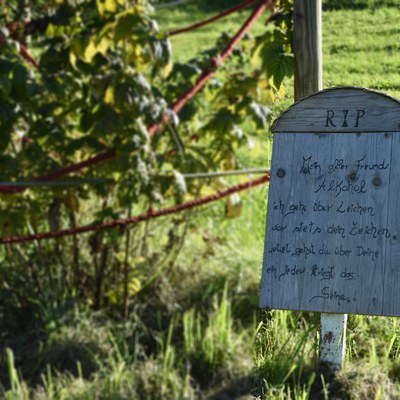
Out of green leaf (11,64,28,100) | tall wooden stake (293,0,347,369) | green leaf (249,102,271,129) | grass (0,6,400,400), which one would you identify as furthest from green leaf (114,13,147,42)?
tall wooden stake (293,0,347,369)

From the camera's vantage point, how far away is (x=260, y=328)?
4.62 ft

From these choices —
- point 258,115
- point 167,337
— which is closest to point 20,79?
point 258,115

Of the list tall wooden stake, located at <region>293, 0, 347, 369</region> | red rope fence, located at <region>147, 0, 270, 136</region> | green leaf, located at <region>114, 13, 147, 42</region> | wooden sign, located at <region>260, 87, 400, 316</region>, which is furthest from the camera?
red rope fence, located at <region>147, 0, 270, 136</region>

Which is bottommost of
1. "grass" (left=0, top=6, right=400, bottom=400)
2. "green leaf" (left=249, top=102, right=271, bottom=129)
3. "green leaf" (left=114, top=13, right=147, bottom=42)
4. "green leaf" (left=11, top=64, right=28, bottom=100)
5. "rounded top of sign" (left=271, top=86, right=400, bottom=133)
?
"grass" (left=0, top=6, right=400, bottom=400)

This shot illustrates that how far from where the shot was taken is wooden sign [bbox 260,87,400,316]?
3.87ft

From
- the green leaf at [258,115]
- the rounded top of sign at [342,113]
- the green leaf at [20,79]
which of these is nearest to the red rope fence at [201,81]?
the green leaf at [258,115]

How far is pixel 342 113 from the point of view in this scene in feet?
3.97

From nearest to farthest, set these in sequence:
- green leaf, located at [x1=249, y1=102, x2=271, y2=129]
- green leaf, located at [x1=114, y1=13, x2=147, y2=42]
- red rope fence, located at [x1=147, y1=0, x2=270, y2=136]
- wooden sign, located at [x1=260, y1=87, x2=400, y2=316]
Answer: wooden sign, located at [x1=260, y1=87, x2=400, y2=316]
green leaf, located at [x1=114, y1=13, x2=147, y2=42]
red rope fence, located at [x1=147, y1=0, x2=270, y2=136]
green leaf, located at [x1=249, y1=102, x2=271, y2=129]

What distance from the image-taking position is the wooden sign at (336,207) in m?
1.18

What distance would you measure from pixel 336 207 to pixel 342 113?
0.14 metres

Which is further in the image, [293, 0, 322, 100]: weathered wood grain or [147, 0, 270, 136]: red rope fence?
[147, 0, 270, 136]: red rope fence

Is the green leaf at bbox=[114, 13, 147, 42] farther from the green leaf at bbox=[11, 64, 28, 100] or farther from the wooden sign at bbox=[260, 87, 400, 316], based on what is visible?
the wooden sign at bbox=[260, 87, 400, 316]

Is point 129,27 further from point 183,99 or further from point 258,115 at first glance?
point 258,115

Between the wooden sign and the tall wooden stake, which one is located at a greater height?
the tall wooden stake
